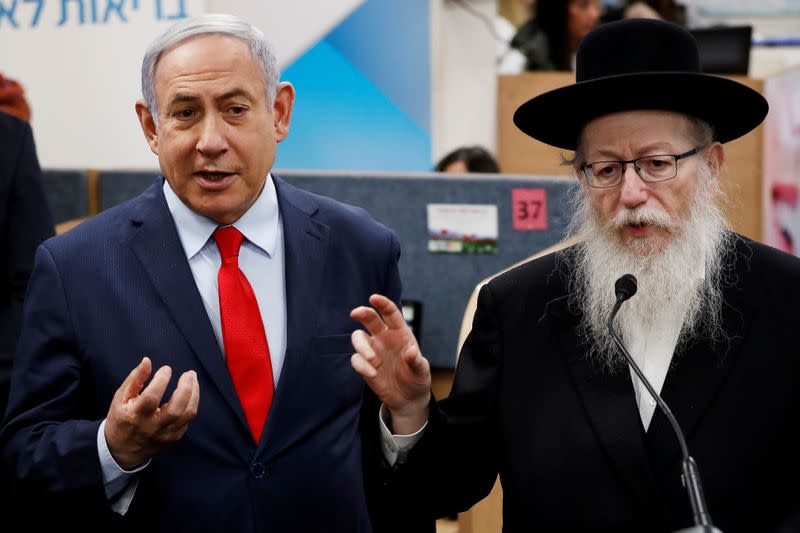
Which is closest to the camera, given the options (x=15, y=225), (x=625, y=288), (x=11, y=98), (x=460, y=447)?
(x=625, y=288)

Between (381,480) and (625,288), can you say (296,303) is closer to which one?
(381,480)

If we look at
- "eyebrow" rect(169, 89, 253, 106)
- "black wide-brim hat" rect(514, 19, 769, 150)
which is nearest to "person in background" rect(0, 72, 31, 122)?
"eyebrow" rect(169, 89, 253, 106)

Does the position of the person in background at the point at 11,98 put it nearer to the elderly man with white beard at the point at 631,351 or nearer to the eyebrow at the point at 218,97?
the eyebrow at the point at 218,97

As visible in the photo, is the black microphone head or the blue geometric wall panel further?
the blue geometric wall panel

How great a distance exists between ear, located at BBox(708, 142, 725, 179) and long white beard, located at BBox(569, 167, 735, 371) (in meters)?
0.02

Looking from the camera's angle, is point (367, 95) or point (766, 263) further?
point (367, 95)

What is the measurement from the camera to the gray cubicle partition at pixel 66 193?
12.0 ft

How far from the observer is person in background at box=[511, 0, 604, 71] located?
496 centimetres

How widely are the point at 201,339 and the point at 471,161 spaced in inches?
102

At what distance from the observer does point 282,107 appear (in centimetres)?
202

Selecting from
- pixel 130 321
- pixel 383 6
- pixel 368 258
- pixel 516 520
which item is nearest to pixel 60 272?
pixel 130 321

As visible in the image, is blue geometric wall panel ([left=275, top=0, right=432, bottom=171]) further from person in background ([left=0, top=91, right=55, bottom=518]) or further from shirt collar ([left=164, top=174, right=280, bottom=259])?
shirt collar ([left=164, top=174, right=280, bottom=259])

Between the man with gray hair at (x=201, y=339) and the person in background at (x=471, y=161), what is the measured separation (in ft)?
7.73

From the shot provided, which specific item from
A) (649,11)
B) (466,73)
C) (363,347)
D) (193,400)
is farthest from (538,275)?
(649,11)
